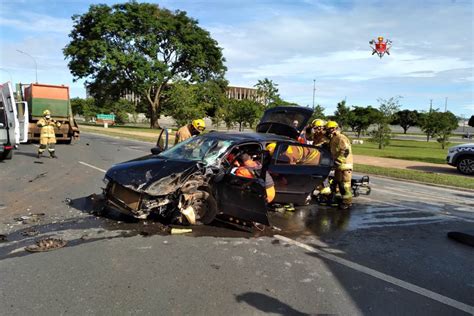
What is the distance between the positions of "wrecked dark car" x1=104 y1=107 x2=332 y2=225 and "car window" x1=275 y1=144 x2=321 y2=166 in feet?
0.06

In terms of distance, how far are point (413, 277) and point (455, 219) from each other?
3720mm

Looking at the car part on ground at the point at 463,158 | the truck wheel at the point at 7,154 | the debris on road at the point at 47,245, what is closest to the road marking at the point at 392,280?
the debris on road at the point at 47,245

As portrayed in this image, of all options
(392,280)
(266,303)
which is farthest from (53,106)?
(392,280)

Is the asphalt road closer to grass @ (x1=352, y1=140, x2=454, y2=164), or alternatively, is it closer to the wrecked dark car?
the wrecked dark car

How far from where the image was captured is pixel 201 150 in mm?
6551

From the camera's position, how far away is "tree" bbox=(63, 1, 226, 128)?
151ft

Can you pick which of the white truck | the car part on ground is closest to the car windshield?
the white truck

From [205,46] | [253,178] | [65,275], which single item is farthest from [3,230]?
[205,46]

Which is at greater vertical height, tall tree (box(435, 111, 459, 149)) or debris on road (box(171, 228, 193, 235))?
tall tree (box(435, 111, 459, 149))

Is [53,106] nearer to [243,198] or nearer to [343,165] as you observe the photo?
[343,165]

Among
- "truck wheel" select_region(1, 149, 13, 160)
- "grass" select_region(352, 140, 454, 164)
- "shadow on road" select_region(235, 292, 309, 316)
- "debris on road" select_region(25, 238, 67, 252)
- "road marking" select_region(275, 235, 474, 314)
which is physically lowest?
"road marking" select_region(275, 235, 474, 314)

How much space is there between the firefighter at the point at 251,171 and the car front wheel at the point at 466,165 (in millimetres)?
12425

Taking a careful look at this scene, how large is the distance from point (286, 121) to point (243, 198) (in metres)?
3.73

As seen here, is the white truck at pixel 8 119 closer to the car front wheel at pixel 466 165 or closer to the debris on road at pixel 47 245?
the debris on road at pixel 47 245
